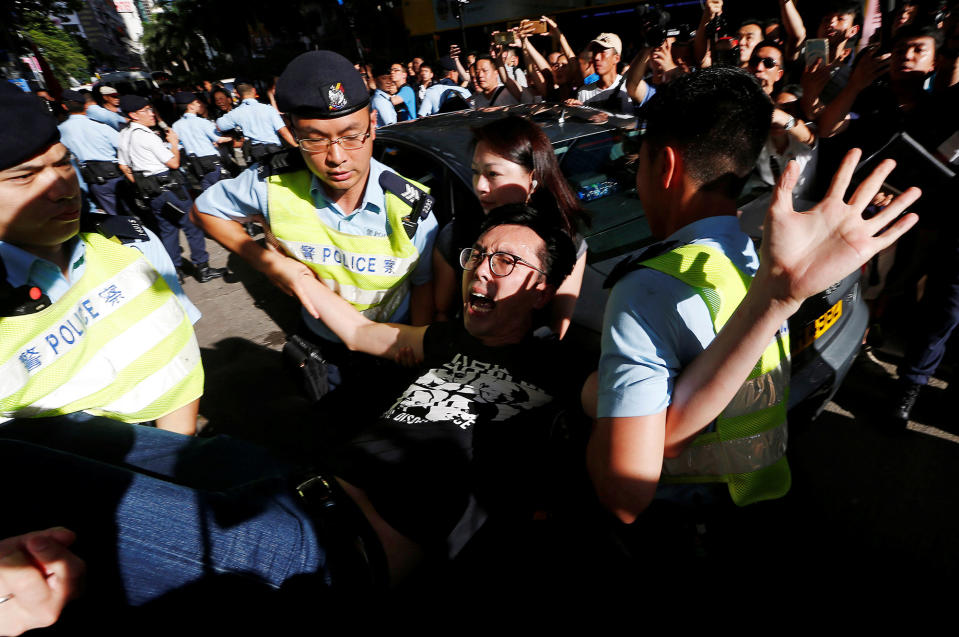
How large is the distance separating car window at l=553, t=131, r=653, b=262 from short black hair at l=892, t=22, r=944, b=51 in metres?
1.40

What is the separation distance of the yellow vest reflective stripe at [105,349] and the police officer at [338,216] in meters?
0.48

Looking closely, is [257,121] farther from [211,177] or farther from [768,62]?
[768,62]

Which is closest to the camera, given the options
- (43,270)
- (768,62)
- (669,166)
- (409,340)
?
(669,166)

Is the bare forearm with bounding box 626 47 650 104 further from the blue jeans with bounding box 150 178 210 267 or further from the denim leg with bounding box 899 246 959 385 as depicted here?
the blue jeans with bounding box 150 178 210 267

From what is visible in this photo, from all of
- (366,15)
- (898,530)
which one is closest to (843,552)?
(898,530)

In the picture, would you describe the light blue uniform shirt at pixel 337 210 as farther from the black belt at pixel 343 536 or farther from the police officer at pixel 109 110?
the police officer at pixel 109 110

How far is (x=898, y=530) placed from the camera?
205cm

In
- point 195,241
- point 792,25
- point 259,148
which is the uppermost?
point 792,25

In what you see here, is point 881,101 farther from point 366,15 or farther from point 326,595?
point 366,15

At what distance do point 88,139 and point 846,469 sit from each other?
6.93 metres

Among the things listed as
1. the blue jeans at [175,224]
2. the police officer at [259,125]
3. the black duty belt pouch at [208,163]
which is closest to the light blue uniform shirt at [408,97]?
the police officer at [259,125]

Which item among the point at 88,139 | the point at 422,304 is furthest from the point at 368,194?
the point at 88,139

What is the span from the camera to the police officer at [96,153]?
511cm

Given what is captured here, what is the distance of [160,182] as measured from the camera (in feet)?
17.0
